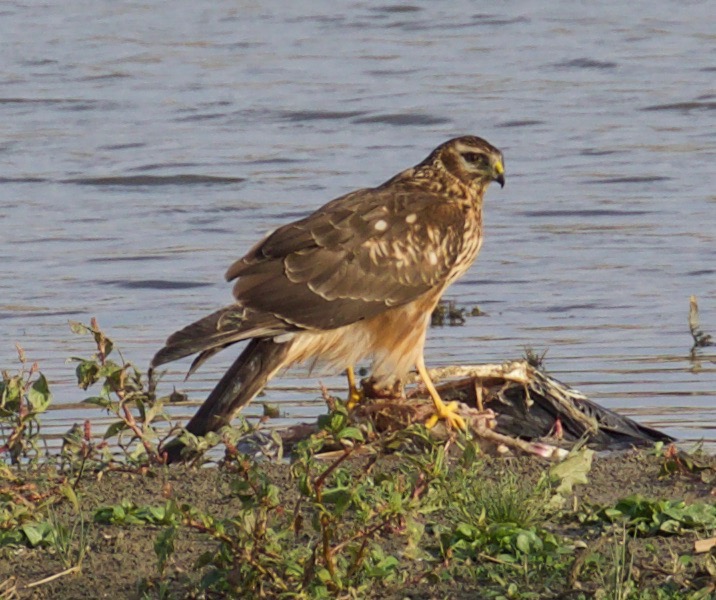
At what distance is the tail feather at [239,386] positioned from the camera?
629 cm

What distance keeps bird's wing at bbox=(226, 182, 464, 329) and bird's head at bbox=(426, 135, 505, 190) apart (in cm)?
33

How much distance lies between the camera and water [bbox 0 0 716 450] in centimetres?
871

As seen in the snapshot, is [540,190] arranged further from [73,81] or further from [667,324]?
[73,81]

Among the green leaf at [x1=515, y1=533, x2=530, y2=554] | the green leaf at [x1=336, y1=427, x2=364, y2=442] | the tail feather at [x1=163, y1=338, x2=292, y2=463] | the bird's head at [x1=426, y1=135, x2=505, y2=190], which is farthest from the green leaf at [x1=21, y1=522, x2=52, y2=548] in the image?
the bird's head at [x1=426, y1=135, x2=505, y2=190]

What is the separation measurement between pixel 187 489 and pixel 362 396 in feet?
4.78

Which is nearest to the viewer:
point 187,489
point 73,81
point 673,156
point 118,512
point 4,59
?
point 118,512

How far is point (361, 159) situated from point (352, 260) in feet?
20.1

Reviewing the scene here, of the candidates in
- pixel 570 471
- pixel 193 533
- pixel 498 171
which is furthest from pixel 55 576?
pixel 498 171

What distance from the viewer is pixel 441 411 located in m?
6.54

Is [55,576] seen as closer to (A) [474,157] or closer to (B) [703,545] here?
(B) [703,545]

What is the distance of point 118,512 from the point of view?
509 centimetres

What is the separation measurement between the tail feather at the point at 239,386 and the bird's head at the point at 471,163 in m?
1.34

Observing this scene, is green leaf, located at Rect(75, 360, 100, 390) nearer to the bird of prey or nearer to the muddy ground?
the muddy ground

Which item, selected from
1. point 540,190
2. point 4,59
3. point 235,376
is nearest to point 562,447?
point 235,376
